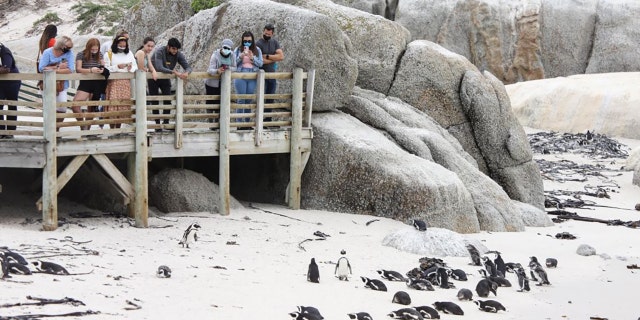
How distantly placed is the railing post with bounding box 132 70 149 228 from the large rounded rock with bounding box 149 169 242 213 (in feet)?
3.38

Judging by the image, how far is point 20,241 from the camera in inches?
604

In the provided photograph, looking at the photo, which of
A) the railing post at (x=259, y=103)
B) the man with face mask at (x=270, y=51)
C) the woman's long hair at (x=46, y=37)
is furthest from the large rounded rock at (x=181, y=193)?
the woman's long hair at (x=46, y=37)

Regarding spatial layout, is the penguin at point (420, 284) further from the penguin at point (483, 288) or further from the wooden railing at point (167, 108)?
the wooden railing at point (167, 108)

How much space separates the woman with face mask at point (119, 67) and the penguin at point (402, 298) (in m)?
6.01

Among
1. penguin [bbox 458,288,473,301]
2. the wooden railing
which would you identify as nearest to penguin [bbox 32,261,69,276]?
the wooden railing

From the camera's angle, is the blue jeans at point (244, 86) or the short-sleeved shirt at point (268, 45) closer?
the blue jeans at point (244, 86)

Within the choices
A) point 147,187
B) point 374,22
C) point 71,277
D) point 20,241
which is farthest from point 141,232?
point 374,22

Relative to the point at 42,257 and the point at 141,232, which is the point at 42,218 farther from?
the point at 42,257

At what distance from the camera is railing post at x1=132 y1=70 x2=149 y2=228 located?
17.3 meters

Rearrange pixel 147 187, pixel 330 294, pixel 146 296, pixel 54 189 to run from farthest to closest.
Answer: pixel 147 187 → pixel 54 189 → pixel 330 294 → pixel 146 296

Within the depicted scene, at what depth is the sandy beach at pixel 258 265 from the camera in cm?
1270

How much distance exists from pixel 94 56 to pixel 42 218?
103 inches

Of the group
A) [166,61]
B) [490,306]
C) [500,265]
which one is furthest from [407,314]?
[166,61]

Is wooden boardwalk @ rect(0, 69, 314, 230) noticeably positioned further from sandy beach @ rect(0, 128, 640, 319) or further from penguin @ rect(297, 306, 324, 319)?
penguin @ rect(297, 306, 324, 319)
